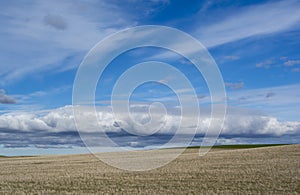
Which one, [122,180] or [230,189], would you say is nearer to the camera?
[230,189]

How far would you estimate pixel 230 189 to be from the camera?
21.6m

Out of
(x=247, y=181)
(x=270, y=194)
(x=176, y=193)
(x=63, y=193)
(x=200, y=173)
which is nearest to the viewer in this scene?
(x=270, y=194)

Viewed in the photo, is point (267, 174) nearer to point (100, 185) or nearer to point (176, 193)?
point (176, 193)

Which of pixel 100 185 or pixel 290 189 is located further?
pixel 100 185

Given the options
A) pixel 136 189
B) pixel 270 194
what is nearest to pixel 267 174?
pixel 270 194

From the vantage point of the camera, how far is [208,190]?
2158 centimetres

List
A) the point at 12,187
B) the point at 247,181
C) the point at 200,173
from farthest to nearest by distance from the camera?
the point at 200,173 < the point at 12,187 < the point at 247,181

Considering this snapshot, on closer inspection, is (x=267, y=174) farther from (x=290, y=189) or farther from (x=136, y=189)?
(x=136, y=189)

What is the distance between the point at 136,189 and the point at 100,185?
3.66m

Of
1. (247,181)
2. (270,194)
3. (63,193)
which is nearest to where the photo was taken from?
(270,194)

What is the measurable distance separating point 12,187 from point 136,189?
30.8ft

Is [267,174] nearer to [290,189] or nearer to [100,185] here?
Result: [290,189]

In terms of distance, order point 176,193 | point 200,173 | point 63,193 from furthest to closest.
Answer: point 200,173 < point 63,193 < point 176,193

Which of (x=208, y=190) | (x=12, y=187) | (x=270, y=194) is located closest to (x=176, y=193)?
(x=208, y=190)
